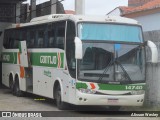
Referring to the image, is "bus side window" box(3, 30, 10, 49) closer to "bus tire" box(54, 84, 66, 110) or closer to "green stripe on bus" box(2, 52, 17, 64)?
"green stripe on bus" box(2, 52, 17, 64)

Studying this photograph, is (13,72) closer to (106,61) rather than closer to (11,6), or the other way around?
(106,61)

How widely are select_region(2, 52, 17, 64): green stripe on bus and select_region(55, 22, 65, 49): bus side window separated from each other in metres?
5.50

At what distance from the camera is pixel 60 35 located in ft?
53.4

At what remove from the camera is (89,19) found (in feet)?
49.4

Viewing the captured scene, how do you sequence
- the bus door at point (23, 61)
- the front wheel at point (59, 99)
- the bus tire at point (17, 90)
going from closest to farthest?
the front wheel at point (59, 99)
the bus door at point (23, 61)
the bus tire at point (17, 90)

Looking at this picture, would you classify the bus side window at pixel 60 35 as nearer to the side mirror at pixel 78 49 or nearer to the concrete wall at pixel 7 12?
the side mirror at pixel 78 49

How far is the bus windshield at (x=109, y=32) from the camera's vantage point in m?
14.8

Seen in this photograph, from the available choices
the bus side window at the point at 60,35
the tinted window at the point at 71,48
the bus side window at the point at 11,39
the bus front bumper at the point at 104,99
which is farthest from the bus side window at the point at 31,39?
the bus front bumper at the point at 104,99

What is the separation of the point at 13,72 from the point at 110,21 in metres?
8.17

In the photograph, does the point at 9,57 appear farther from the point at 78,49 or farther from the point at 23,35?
the point at 78,49

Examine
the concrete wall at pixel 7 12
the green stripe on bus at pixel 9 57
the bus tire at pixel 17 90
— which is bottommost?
the bus tire at pixel 17 90

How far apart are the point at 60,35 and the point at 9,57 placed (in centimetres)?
712

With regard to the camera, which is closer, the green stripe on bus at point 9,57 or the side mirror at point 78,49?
the side mirror at point 78,49

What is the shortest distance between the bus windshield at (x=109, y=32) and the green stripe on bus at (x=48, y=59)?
5.00ft
